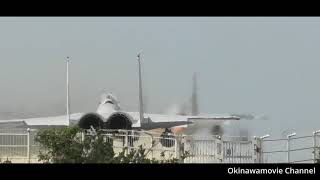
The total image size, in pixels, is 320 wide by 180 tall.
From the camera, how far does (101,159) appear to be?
8.09m

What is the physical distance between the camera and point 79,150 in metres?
8.52

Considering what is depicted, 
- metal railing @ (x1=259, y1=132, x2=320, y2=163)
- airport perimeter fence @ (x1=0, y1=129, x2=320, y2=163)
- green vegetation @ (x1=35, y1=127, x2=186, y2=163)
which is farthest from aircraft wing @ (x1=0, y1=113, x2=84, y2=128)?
green vegetation @ (x1=35, y1=127, x2=186, y2=163)

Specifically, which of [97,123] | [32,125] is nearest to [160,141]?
[97,123]

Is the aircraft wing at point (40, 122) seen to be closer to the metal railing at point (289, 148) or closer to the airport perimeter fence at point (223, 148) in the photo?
the airport perimeter fence at point (223, 148)

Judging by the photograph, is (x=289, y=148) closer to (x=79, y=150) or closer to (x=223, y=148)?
(x=223, y=148)

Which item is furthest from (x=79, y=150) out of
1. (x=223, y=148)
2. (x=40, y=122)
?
(x=40, y=122)

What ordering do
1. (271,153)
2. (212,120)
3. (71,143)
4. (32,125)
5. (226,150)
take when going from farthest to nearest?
(32,125) < (212,120) < (226,150) < (271,153) < (71,143)

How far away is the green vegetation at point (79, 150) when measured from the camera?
27.0 ft

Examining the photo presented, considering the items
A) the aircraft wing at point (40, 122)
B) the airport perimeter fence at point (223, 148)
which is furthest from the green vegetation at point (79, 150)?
the aircraft wing at point (40, 122)
